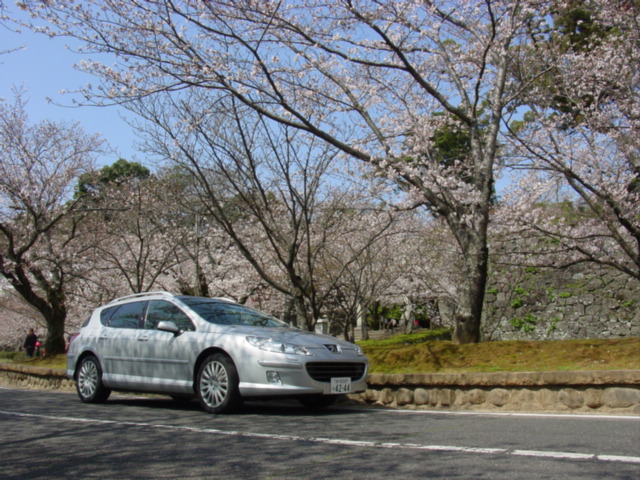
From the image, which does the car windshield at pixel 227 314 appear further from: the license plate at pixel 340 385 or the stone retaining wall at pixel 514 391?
the stone retaining wall at pixel 514 391

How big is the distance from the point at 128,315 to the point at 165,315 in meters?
0.92

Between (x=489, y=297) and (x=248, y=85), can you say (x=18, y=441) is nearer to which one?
(x=248, y=85)

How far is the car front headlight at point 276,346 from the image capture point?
7.09 meters

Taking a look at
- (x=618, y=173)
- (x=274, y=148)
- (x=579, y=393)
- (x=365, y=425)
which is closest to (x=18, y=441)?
(x=365, y=425)

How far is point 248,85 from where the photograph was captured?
380 inches

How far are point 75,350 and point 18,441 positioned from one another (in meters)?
4.03

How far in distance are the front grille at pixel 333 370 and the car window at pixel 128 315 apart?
291 centimetres

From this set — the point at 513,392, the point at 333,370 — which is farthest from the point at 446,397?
the point at 333,370

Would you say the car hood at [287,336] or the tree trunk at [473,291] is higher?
the tree trunk at [473,291]

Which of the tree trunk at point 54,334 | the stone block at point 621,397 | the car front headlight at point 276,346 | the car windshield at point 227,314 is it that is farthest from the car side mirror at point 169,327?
the tree trunk at point 54,334

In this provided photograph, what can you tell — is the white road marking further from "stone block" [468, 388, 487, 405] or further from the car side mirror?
"stone block" [468, 388, 487, 405]

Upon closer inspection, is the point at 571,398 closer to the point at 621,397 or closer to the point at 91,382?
the point at 621,397

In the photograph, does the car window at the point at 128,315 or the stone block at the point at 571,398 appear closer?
the stone block at the point at 571,398

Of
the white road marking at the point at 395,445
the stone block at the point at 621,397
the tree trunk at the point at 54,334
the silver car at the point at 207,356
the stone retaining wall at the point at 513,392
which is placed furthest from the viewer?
the tree trunk at the point at 54,334
